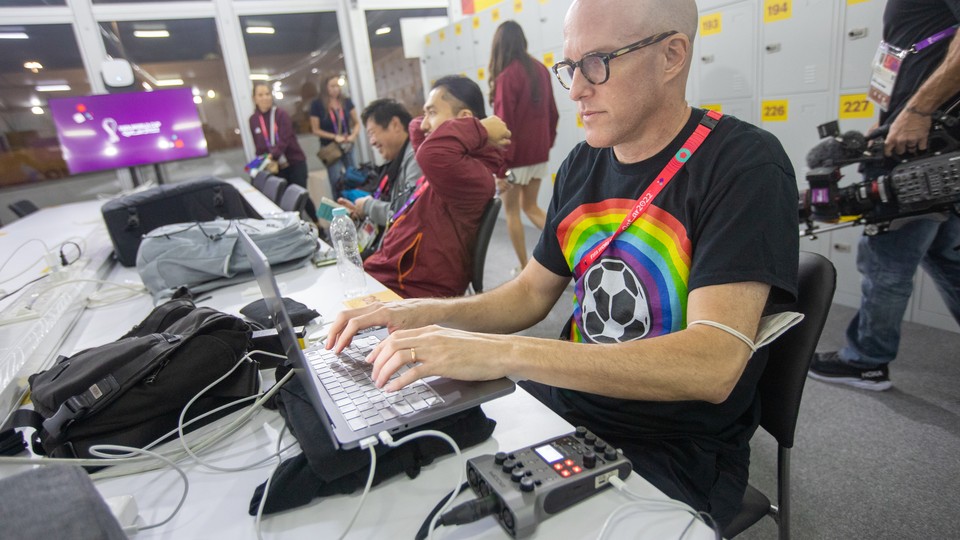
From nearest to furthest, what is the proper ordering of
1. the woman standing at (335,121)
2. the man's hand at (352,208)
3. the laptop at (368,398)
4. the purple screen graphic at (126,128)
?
1. the laptop at (368,398)
2. the man's hand at (352,208)
3. the purple screen graphic at (126,128)
4. the woman standing at (335,121)

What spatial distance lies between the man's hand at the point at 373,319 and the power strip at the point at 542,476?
39cm

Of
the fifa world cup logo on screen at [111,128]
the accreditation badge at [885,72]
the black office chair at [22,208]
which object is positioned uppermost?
the fifa world cup logo on screen at [111,128]

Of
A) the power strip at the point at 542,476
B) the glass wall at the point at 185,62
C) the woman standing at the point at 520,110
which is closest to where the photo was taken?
the power strip at the point at 542,476

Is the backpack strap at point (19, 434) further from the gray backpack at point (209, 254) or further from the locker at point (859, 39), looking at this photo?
the locker at point (859, 39)

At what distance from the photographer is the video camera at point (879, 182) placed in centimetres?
147

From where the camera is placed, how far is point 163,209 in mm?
2393

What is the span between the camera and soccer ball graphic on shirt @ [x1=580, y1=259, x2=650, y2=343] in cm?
98

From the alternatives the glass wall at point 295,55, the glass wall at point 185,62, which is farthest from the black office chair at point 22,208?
the glass wall at point 295,55

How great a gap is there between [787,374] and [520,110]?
9.12 feet

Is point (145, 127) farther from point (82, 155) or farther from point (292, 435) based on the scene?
point (292, 435)

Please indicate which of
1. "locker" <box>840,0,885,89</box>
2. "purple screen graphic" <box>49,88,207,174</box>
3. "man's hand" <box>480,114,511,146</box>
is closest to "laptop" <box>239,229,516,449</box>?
"man's hand" <box>480,114,511,146</box>

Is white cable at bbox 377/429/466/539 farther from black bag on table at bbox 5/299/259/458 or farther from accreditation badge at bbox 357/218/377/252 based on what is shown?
accreditation badge at bbox 357/218/377/252

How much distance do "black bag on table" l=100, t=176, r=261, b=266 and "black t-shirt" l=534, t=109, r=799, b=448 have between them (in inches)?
76.6

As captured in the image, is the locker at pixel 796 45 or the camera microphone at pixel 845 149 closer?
the camera microphone at pixel 845 149
